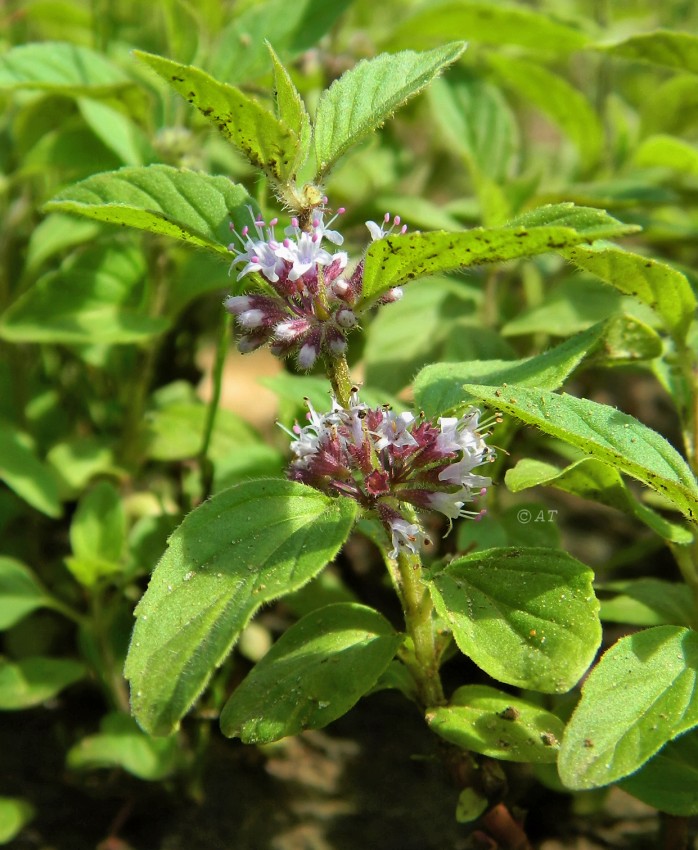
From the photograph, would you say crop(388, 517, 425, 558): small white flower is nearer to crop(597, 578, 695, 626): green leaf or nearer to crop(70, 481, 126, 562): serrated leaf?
crop(597, 578, 695, 626): green leaf

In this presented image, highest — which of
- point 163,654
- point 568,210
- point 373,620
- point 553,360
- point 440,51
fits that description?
point 440,51

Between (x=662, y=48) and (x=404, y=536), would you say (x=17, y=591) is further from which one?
(x=662, y=48)

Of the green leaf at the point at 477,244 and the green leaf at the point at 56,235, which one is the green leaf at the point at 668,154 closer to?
the green leaf at the point at 477,244

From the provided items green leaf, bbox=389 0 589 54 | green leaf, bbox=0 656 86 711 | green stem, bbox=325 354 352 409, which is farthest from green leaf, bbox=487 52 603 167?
green leaf, bbox=0 656 86 711

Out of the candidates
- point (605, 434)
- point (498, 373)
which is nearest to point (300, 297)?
point (498, 373)

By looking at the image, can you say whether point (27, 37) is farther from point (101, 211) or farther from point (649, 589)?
point (649, 589)

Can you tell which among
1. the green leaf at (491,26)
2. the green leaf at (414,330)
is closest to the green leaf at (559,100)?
the green leaf at (491,26)

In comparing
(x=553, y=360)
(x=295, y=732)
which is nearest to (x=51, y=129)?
(x=553, y=360)
